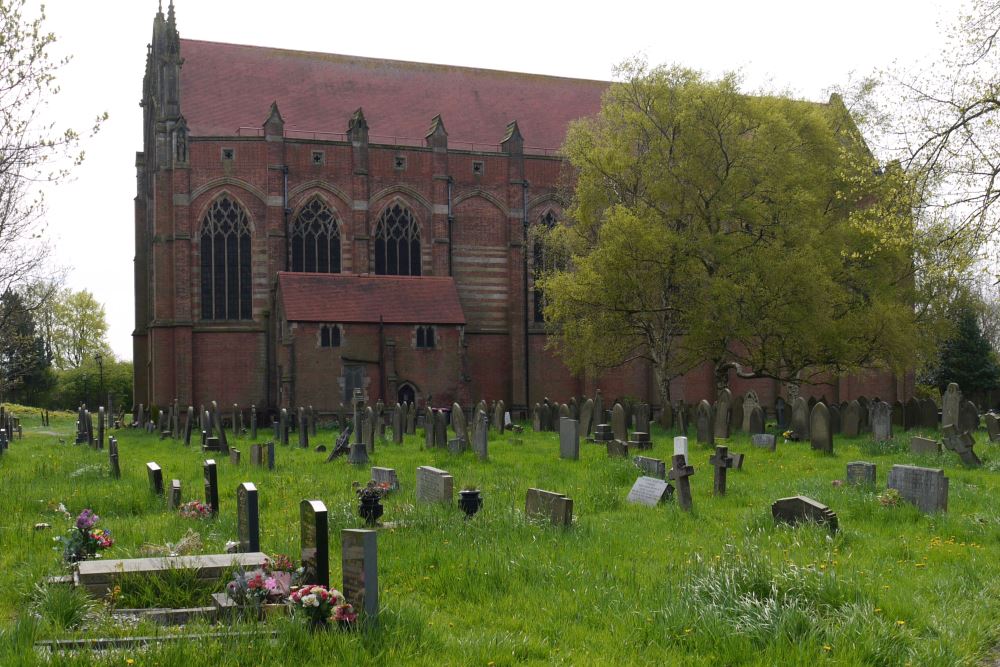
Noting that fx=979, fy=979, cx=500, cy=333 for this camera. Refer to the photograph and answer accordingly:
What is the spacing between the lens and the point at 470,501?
428 inches

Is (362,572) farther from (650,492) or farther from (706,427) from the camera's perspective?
(706,427)

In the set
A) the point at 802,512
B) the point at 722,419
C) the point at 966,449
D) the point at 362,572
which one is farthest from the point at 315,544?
the point at 722,419

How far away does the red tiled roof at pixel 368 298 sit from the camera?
34625mm

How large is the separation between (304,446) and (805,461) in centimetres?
1165

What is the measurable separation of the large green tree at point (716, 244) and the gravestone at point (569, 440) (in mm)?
9762

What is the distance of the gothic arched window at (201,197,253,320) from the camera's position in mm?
36938

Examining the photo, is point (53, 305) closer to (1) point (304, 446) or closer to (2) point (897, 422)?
(1) point (304, 446)

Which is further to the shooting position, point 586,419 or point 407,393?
point 407,393

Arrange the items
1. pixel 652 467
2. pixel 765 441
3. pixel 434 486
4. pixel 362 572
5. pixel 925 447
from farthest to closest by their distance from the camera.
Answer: pixel 765 441
pixel 925 447
pixel 652 467
pixel 434 486
pixel 362 572

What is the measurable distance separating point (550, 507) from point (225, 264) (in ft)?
95.9

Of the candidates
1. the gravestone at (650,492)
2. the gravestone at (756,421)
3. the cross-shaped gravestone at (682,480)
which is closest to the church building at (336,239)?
the gravestone at (756,421)

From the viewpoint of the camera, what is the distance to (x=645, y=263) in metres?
27.4

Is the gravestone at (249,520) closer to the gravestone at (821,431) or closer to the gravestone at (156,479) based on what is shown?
the gravestone at (156,479)

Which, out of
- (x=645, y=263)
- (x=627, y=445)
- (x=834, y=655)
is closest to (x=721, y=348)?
(x=645, y=263)
